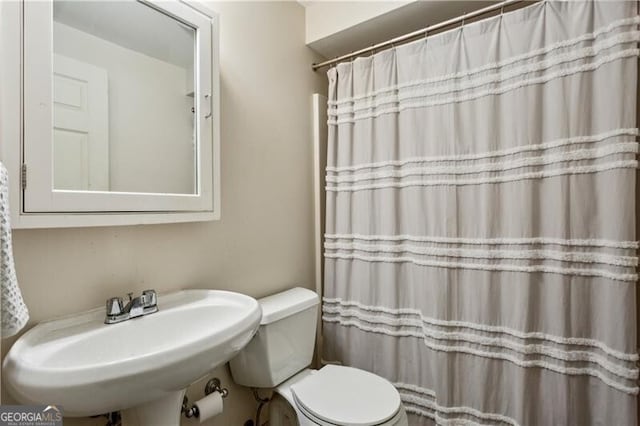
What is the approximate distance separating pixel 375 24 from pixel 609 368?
171cm

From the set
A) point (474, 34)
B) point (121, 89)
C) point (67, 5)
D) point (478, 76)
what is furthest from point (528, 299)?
point (67, 5)

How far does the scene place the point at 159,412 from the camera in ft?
2.99

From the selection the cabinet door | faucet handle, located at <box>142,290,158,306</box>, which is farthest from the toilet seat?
the cabinet door

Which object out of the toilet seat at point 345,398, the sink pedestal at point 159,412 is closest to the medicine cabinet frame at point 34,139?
the sink pedestal at point 159,412

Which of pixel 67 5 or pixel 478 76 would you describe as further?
pixel 478 76

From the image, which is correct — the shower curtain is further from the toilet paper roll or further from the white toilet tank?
the toilet paper roll

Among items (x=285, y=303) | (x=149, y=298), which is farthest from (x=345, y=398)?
(x=149, y=298)

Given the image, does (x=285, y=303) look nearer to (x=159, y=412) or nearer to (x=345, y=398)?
(x=345, y=398)

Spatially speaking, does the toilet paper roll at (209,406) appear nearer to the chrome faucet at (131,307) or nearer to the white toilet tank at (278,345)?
the white toilet tank at (278,345)

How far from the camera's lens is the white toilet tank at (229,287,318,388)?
4.23 feet

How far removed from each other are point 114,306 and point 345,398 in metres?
0.87

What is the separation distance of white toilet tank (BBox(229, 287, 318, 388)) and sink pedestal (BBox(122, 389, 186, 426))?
372mm

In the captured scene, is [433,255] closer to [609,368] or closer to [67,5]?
[609,368]

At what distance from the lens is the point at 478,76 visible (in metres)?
1.36
